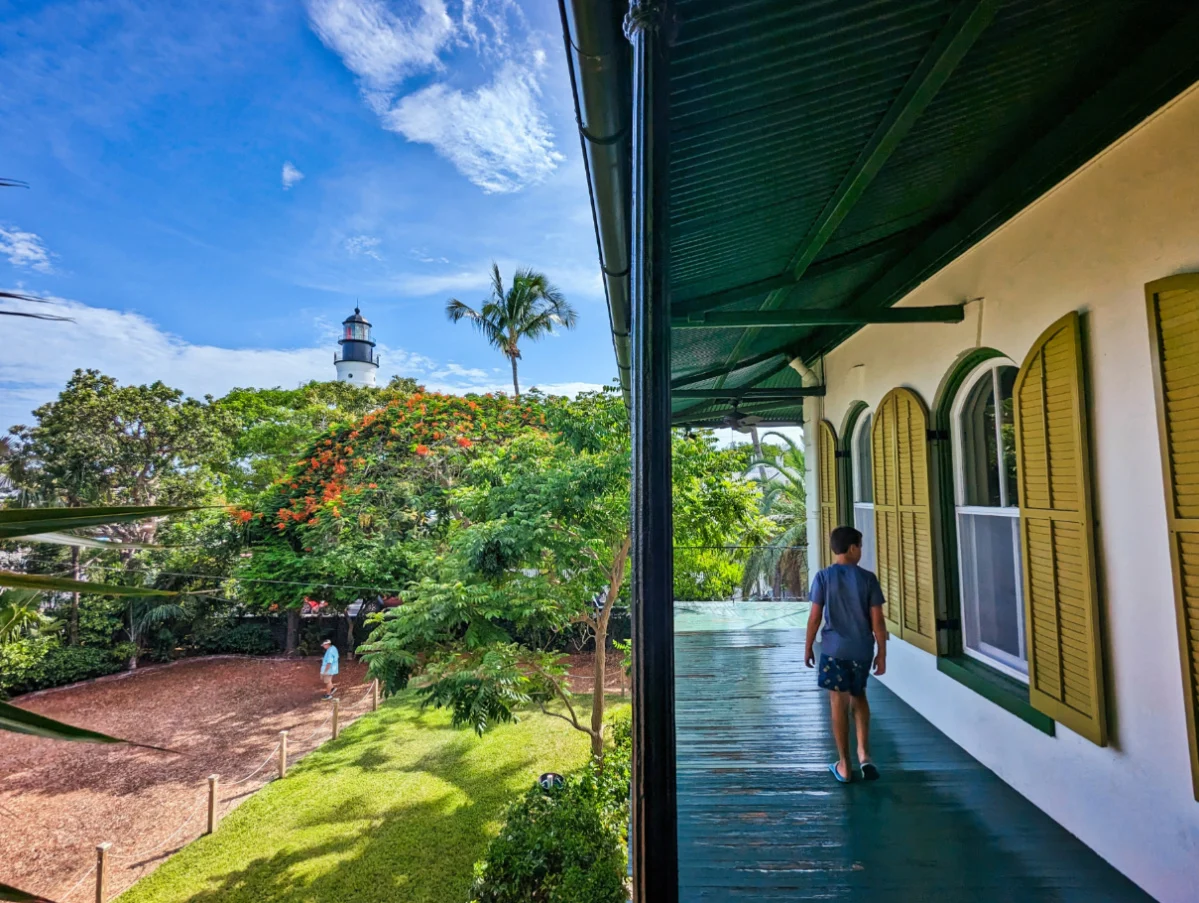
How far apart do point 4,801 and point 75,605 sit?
535cm

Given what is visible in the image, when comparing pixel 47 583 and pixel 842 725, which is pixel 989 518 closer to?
pixel 842 725

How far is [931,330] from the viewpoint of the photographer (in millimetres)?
3385

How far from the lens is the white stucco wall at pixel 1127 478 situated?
1833 mm

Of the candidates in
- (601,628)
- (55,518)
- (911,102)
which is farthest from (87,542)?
(601,628)

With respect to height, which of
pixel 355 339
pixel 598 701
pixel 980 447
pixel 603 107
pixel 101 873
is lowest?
pixel 101 873

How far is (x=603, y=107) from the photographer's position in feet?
4.44

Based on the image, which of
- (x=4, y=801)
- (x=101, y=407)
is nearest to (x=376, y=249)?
(x=101, y=407)

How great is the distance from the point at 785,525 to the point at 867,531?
8593mm

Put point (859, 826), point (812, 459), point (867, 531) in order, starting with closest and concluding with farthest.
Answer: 1. point (859, 826)
2. point (867, 531)
3. point (812, 459)

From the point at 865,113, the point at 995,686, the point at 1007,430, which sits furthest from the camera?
the point at 1007,430

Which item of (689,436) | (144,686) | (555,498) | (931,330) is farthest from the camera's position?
(144,686)

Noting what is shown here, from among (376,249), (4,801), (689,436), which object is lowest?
(4,801)

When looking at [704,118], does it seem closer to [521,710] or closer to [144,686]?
[521,710]

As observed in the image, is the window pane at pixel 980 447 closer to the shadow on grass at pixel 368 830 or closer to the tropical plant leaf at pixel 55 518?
the tropical plant leaf at pixel 55 518
